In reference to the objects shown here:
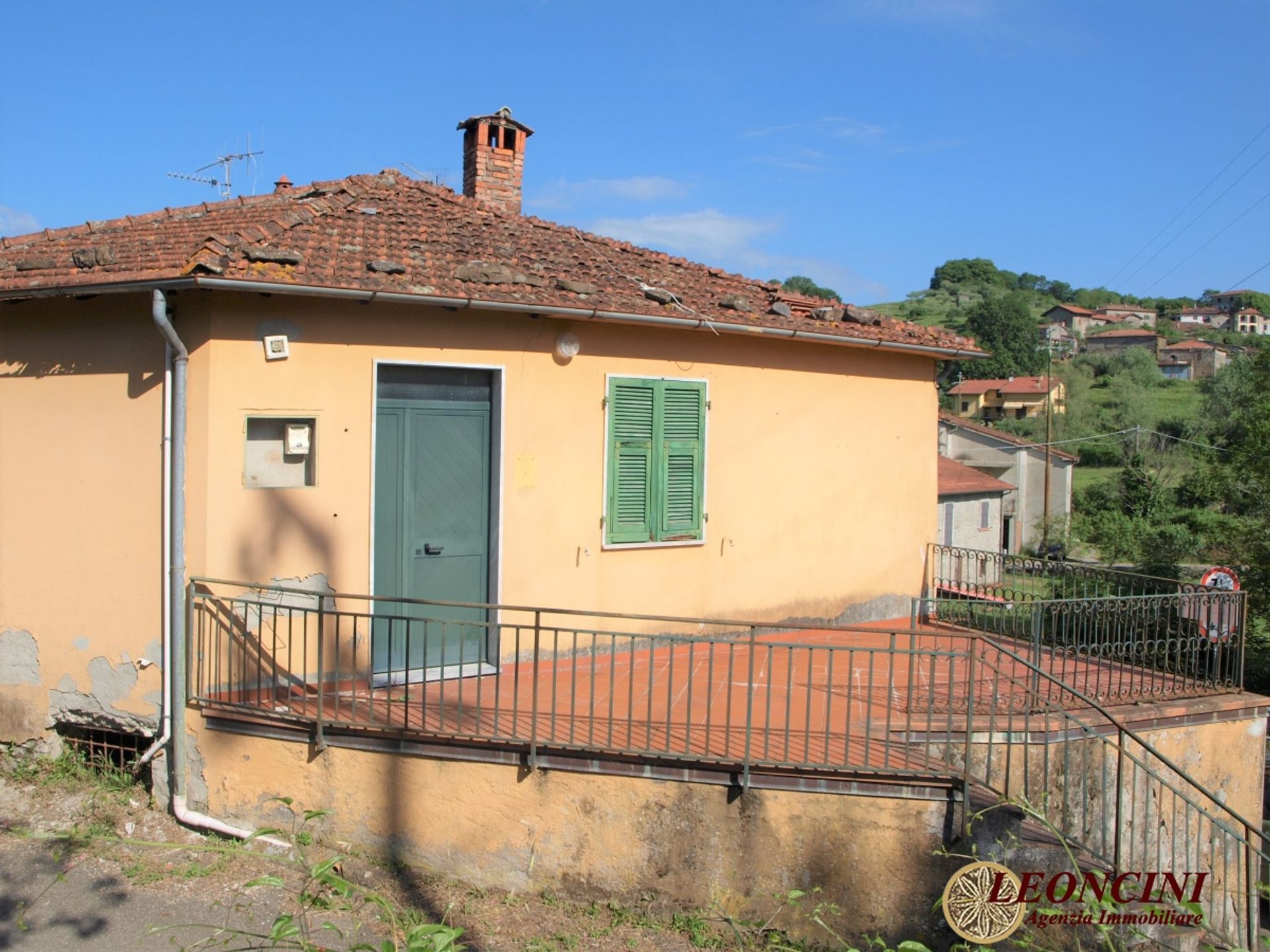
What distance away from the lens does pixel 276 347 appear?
6562 millimetres

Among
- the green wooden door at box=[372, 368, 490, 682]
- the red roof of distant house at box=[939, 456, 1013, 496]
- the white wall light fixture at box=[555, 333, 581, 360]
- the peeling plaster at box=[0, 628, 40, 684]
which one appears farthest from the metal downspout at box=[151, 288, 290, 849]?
the red roof of distant house at box=[939, 456, 1013, 496]

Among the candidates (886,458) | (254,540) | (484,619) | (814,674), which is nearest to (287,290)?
(254,540)

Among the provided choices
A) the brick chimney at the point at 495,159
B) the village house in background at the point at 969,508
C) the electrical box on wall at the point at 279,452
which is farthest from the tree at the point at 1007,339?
the electrical box on wall at the point at 279,452

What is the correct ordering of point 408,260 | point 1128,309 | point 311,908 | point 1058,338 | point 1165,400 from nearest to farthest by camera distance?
1. point 311,908
2. point 408,260
3. point 1165,400
4. point 1058,338
5. point 1128,309

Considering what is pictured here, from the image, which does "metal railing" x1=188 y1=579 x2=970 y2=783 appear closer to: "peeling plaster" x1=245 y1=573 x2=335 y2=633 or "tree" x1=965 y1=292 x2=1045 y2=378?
"peeling plaster" x1=245 y1=573 x2=335 y2=633

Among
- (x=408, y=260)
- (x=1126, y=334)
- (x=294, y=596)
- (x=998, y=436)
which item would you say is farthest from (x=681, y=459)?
(x=1126, y=334)

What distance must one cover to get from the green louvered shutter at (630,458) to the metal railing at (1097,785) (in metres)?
2.87

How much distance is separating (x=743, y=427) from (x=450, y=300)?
10.1ft

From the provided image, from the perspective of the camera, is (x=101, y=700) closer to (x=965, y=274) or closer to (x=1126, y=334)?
(x=1126, y=334)

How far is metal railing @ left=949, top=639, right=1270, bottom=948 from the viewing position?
5621mm

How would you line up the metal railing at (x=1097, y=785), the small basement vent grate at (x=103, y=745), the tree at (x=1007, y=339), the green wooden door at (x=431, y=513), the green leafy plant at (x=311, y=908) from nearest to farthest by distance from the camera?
the green leafy plant at (x=311, y=908) < the metal railing at (x=1097, y=785) < the small basement vent grate at (x=103, y=745) < the green wooden door at (x=431, y=513) < the tree at (x=1007, y=339)

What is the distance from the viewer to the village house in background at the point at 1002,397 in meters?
60.5

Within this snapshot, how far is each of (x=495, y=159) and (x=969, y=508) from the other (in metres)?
27.2

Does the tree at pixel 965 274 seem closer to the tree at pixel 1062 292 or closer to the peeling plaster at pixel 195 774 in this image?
the tree at pixel 1062 292
